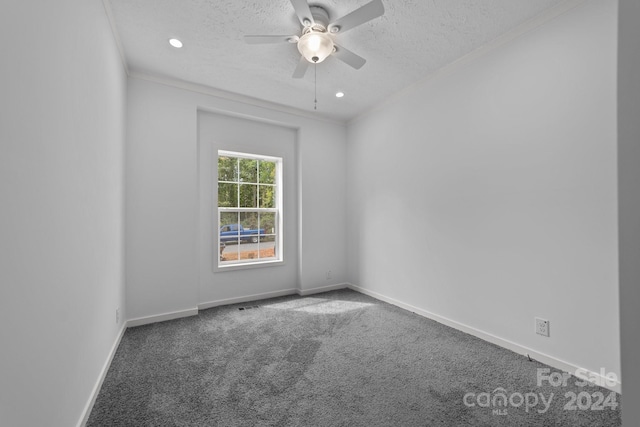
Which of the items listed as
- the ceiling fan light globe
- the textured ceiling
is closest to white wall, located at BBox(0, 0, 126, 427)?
the textured ceiling

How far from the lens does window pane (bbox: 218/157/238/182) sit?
3793 millimetres

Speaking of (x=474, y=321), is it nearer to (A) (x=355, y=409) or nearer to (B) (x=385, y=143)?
(A) (x=355, y=409)

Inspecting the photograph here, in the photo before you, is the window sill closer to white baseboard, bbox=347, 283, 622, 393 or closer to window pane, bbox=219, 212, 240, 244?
window pane, bbox=219, 212, 240, 244

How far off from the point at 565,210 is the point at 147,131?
4.03m

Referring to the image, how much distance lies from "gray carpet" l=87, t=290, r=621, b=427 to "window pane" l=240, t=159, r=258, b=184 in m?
1.98

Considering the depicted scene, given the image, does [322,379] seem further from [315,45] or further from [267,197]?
[267,197]

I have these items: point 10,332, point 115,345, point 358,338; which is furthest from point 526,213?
point 115,345

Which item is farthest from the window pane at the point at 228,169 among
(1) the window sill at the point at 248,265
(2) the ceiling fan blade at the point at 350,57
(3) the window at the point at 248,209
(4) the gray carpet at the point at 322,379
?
(2) the ceiling fan blade at the point at 350,57

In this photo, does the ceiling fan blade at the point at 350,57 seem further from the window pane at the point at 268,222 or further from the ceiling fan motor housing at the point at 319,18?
the window pane at the point at 268,222

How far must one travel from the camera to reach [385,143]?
379cm

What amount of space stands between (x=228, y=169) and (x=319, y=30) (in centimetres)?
225

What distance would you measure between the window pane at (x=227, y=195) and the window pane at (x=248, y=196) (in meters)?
0.09

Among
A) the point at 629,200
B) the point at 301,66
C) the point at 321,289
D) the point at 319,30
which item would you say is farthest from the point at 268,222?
the point at 629,200

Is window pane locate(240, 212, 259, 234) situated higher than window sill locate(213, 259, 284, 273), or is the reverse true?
window pane locate(240, 212, 259, 234)
